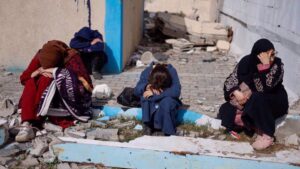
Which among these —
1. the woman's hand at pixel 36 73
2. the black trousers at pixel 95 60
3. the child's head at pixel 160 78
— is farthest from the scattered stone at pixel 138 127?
the black trousers at pixel 95 60

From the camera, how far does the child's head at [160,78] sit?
13.6 feet

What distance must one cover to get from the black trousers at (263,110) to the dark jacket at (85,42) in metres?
2.90

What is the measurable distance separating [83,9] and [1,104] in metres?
2.45

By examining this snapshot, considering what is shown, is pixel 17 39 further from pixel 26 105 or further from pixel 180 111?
pixel 180 111

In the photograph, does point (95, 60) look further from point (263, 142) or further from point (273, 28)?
point (263, 142)

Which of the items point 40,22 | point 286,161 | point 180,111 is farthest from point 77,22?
point 286,161

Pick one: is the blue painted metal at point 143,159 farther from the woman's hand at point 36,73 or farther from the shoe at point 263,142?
the woman's hand at point 36,73

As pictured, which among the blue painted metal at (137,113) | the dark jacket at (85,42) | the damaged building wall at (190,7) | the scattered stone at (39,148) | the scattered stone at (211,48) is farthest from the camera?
the damaged building wall at (190,7)

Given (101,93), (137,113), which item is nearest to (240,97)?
(137,113)

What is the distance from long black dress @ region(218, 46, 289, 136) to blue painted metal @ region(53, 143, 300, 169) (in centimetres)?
56

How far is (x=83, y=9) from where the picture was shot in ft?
21.0

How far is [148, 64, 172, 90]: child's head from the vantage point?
4.14 m

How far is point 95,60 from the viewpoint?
621 cm

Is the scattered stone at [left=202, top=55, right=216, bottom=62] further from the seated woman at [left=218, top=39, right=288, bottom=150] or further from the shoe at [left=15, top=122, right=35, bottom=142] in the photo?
the shoe at [left=15, top=122, right=35, bottom=142]
